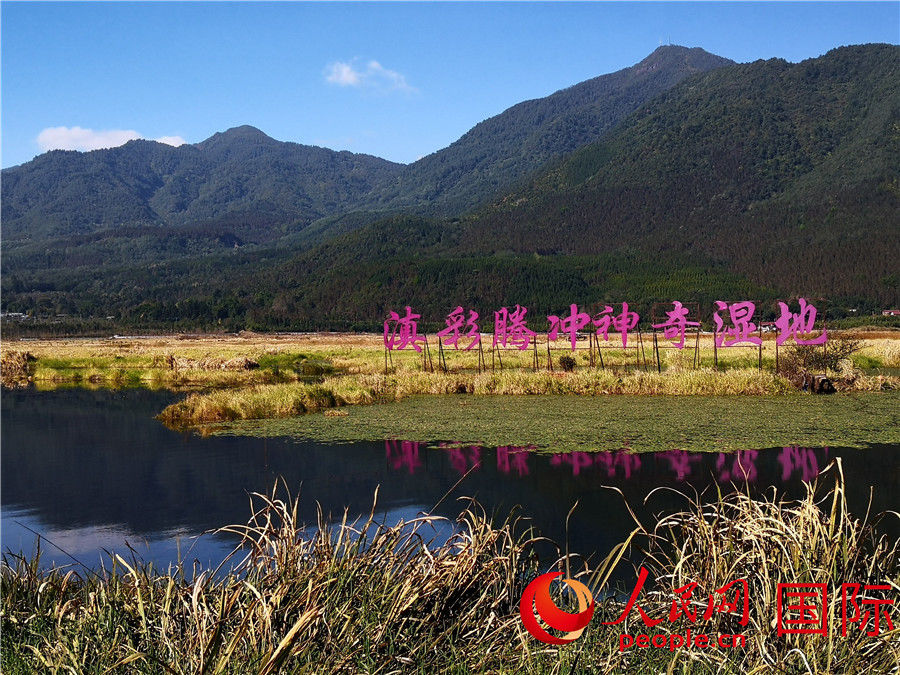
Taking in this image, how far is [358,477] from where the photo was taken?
18.1 metres

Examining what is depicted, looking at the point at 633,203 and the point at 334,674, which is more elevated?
the point at 633,203

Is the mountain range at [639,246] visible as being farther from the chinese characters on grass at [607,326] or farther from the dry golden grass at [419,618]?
the dry golden grass at [419,618]

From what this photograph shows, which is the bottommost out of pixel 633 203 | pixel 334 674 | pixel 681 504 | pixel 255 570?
pixel 681 504

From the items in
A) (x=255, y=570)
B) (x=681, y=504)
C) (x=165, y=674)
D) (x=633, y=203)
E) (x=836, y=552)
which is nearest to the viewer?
(x=165, y=674)

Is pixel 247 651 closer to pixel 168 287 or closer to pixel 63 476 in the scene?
pixel 63 476

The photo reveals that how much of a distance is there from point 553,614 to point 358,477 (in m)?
11.8

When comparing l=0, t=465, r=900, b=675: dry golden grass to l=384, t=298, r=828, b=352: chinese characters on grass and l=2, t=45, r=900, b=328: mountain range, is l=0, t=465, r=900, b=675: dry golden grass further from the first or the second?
l=2, t=45, r=900, b=328: mountain range

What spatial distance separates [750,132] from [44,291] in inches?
6212

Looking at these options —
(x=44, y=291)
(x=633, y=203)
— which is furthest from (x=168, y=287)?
(x=633, y=203)

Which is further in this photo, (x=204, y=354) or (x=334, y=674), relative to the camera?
(x=204, y=354)

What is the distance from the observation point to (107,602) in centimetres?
682

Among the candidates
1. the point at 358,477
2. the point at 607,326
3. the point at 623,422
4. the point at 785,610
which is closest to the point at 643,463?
the point at 623,422

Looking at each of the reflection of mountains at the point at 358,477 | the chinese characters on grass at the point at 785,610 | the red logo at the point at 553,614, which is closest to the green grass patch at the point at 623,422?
the reflection of mountains at the point at 358,477

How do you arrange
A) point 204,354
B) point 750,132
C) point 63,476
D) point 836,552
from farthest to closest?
1. point 750,132
2. point 204,354
3. point 63,476
4. point 836,552
